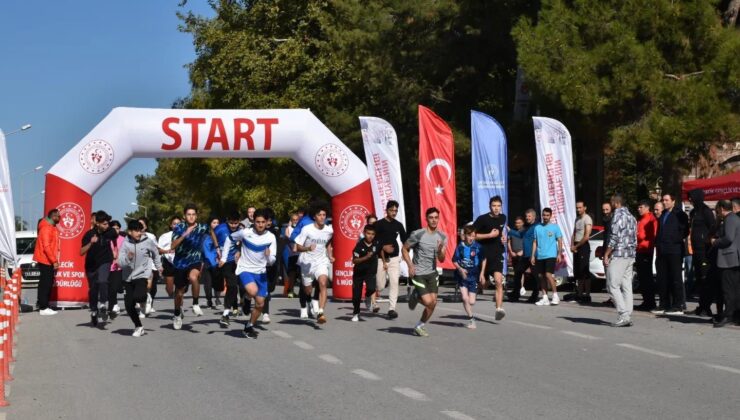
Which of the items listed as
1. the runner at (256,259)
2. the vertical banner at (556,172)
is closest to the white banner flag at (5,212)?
the runner at (256,259)

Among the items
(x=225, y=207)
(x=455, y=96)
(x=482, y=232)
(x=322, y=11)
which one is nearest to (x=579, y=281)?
(x=482, y=232)

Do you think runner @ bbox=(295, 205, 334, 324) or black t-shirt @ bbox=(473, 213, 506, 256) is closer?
runner @ bbox=(295, 205, 334, 324)

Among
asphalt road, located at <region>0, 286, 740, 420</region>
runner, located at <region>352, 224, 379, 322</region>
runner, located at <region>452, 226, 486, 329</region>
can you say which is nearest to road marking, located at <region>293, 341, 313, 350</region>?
asphalt road, located at <region>0, 286, 740, 420</region>

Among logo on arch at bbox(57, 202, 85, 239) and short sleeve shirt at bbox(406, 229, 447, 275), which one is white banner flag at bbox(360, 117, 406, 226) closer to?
logo on arch at bbox(57, 202, 85, 239)

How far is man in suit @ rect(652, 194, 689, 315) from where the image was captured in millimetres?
18766

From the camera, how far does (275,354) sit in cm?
1403

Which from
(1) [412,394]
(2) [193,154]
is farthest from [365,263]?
(1) [412,394]

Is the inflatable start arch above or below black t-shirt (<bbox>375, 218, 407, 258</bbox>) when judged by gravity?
above

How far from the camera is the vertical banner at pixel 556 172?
82.4ft

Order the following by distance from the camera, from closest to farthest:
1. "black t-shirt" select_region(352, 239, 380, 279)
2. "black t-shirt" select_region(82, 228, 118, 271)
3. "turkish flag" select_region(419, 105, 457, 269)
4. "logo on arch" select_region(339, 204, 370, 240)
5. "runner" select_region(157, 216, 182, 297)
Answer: "black t-shirt" select_region(82, 228, 118, 271)
"black t-shirt" select_region(352, 239, 380, 279)
"runner" select_region(157, 216, 182, 297)
"logo on arch" select_region(339, 204, 370, 240)
"turkish flag" select_region(419, 105, 457, 269)

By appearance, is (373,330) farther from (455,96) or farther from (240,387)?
(455,96)

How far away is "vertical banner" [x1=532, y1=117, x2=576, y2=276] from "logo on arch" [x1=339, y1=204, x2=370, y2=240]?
12.1 ft

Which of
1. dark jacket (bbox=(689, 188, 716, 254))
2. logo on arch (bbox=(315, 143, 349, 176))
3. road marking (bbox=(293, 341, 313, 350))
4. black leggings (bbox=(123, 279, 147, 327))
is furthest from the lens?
logo on arch (bbox=(315, 143, 349, 176))

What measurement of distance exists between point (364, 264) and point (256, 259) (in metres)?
3.29
